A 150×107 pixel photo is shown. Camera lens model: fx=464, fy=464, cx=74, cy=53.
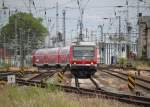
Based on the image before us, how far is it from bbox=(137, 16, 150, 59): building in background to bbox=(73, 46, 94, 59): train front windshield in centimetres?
4505

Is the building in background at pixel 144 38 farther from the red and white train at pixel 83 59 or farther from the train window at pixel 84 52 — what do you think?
the train window at pixel 84 52

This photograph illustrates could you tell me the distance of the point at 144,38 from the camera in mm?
94812

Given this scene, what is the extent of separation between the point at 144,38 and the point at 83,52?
187ft

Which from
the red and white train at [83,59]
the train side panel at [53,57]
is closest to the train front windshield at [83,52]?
the red and white train at [83,59]

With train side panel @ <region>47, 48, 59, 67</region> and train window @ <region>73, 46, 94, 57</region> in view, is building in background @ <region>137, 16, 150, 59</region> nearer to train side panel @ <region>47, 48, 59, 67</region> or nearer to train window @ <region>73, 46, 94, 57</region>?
train side panel @ <region>47, 48, 59, 67</region>

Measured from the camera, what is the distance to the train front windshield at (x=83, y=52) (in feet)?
129

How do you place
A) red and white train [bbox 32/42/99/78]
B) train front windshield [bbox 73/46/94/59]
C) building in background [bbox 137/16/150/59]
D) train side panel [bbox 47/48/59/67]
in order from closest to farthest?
red and white train [bbox 32/42/99/78]
train front windshield [bbox 73/46/94/59]
train side panel [bbox 47/48/59/67]
building in background [bbox 137/16/150/59]

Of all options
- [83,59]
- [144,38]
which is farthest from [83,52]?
[144,38]

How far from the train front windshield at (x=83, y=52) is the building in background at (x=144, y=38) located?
148 ft

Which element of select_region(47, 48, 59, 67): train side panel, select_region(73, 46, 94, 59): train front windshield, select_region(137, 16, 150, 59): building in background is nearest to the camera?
select_region(73, 46, 94, 59): train front windshield

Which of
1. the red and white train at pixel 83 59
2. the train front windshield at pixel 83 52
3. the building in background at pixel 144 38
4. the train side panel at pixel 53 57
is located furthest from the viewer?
the building in background at pixel 144 38

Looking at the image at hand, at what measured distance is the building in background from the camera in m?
86.6

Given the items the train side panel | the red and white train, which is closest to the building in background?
the train side panel

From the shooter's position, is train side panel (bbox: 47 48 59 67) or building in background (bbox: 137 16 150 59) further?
building in background (bbox: 137 16 150 59)
